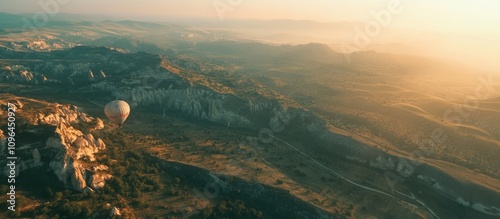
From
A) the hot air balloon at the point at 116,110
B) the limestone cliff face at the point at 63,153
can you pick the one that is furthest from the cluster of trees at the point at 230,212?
the hot air balloon at the point at 116,110

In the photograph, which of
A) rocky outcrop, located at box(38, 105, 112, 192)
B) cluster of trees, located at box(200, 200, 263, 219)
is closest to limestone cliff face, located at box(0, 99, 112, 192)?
rocky outcrop, located at box(38, 105, 112, 192)

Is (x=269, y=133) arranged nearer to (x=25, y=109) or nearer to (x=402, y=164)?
(x=402, y=164)

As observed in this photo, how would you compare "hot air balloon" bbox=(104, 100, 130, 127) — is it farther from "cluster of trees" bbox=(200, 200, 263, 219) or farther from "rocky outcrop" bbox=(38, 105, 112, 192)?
"cluster of trees" bbox=(200, 200, 263, 219)

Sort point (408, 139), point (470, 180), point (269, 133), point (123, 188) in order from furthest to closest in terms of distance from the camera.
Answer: point (269, 133), point (408, 139), point (470, 180), point (123, 188)

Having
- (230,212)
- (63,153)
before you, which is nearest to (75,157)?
(63,153)

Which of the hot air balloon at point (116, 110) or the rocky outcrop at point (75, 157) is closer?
the rocky outcrop at point (75, 157)

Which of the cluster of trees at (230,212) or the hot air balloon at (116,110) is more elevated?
the hot air balloon at (116,110)

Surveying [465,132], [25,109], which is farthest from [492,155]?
[25,109]

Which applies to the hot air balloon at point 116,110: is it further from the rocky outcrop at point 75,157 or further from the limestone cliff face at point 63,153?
the limestone cliff face at point 63,153

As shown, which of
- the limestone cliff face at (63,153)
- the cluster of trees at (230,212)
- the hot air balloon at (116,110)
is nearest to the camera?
the limestone cliff face at (63,153)
